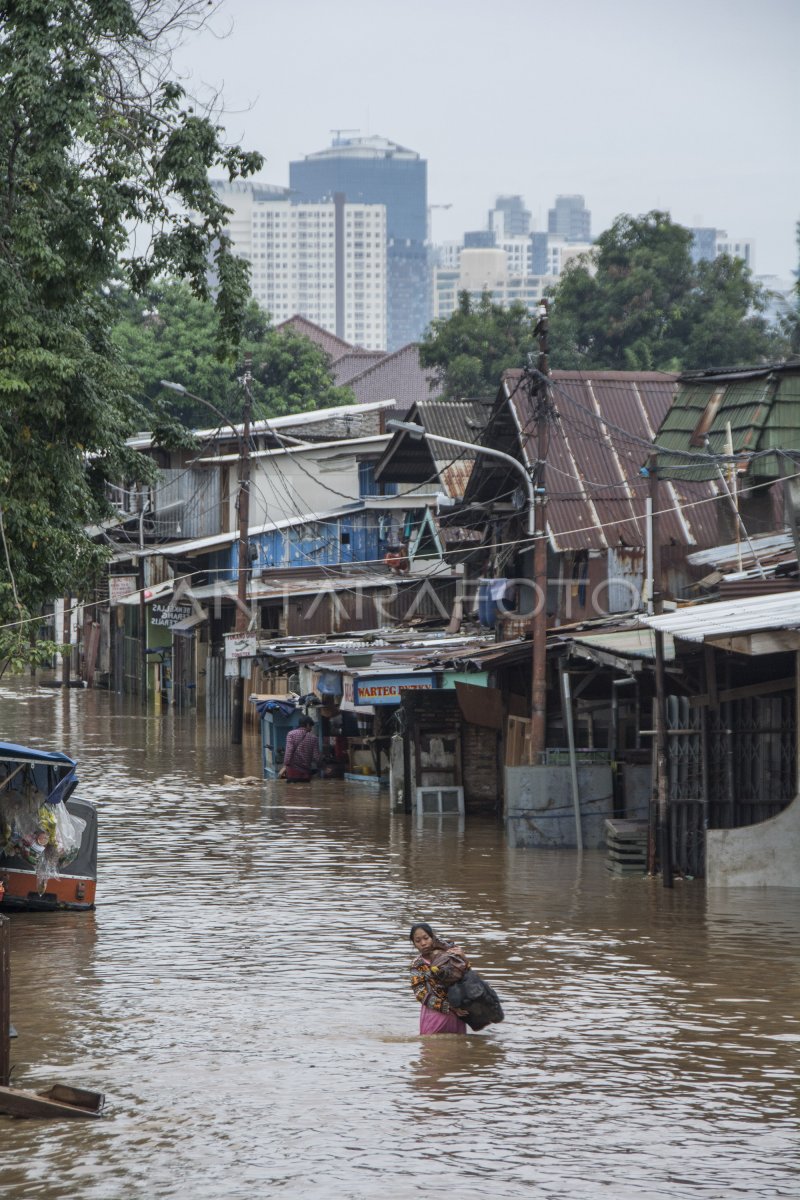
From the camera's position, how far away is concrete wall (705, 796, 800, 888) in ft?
58.0

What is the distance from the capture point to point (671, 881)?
18938 millimetres

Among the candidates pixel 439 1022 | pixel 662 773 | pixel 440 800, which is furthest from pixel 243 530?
pixel 439 1022

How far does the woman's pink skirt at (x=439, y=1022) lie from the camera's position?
12.5 metres

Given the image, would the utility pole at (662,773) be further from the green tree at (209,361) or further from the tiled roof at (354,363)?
the tiled roof at (354,363)

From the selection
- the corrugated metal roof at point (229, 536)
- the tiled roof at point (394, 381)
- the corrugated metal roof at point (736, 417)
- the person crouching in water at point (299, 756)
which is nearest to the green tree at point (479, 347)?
the corrugated metal roof at point (229, 536)

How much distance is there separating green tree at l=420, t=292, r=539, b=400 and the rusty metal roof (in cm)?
2587

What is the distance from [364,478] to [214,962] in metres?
32.9

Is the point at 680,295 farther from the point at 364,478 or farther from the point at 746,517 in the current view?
the point at 746,517

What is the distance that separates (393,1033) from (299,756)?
17708mm

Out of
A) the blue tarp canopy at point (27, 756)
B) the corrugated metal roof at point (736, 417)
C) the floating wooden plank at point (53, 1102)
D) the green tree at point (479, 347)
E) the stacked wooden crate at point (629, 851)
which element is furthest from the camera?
the green tree at point (479, 347)

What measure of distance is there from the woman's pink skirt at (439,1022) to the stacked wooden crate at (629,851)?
7.63 metres

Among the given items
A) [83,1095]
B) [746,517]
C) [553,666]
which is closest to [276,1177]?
[83,1095]

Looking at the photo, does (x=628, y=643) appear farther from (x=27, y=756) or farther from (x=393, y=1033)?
(x=393, y=1033)

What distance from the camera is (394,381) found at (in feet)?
290
